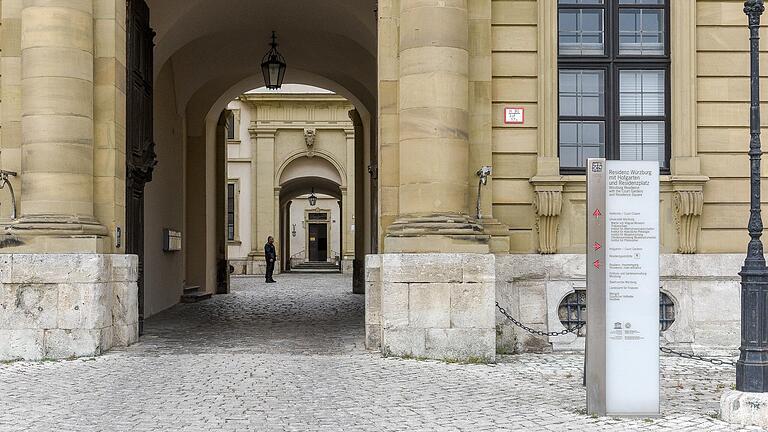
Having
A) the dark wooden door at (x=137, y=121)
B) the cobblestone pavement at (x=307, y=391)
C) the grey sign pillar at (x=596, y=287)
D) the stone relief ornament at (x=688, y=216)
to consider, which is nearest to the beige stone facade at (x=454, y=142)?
the stone relief ornament at (x=688, y=216)

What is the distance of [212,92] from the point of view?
22234mm

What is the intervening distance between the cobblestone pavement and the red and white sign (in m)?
3.01

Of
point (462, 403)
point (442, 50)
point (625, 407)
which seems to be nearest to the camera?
point (625, 407)

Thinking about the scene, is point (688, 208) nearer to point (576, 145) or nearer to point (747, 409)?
point (576, 145)

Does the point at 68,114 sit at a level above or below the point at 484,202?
above

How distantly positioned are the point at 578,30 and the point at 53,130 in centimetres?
680

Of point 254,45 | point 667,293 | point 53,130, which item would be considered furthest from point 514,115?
point 254,45

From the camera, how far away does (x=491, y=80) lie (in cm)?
1150

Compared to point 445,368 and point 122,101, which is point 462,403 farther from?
point 122,101

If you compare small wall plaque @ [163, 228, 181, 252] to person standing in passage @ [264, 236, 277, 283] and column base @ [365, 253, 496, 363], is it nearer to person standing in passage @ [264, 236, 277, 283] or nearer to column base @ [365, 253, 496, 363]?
column base @ [365, 253, 496, 363]

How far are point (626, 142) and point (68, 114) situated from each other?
7110 millimetres

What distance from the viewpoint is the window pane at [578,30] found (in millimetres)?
11758

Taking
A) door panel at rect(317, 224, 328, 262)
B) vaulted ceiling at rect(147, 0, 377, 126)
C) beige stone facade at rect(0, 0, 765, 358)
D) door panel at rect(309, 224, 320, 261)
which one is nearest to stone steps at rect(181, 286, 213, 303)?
vaulted ceiling at rect(147, 0, 377, 126)

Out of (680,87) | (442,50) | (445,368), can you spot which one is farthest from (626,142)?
(445,368)
